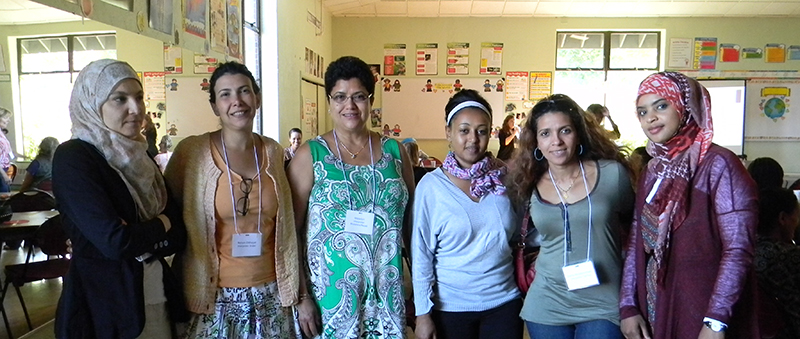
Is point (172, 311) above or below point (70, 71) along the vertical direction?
below

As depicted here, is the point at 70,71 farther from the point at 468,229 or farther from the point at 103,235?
the point at 468,229

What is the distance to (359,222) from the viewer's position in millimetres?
1786

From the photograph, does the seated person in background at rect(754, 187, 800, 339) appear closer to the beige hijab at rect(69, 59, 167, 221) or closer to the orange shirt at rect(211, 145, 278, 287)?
the orange shirt at rect(211, 145, 278, 287)

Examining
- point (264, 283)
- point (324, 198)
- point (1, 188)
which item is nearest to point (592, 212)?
point (324, 198)

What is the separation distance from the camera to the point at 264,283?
5.99ft

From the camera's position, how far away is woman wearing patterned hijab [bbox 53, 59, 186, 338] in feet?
4.69

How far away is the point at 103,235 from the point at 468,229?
3.70ft

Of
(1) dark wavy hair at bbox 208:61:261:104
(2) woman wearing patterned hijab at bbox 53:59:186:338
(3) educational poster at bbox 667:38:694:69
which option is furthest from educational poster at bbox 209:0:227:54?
(3) educational poster at bbox 667:38:694:69

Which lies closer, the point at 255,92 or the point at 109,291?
the point at 109,291

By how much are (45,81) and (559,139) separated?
2.47 meters

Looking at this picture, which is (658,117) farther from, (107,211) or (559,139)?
(107,211)

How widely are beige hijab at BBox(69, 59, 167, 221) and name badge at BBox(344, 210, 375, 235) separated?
0.65 m

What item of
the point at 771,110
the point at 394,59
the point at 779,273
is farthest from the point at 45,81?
the point at 771,110

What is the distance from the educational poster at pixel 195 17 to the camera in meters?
3.72
